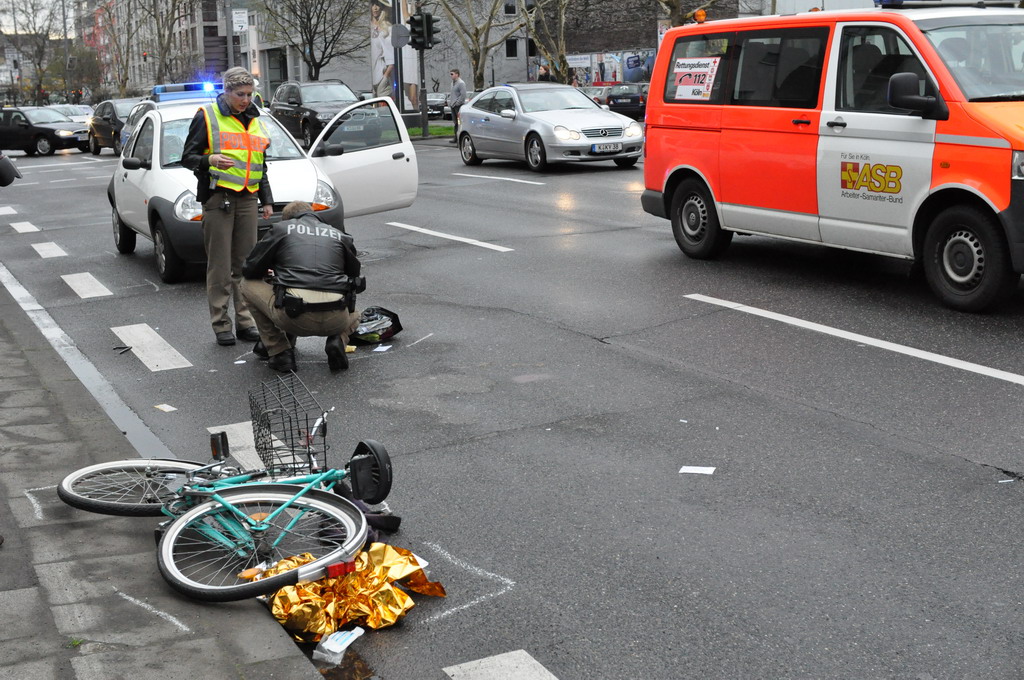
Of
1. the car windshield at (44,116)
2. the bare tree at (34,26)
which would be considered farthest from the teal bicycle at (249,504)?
the bare tree at (34,26)

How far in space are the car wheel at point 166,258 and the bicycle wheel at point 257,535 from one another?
7168 mm

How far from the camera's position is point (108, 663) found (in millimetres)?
3801

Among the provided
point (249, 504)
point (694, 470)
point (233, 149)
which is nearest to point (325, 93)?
point (233, 149)

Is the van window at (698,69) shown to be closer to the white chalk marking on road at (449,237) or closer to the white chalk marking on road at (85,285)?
the white chalk marking on road at (449,237)

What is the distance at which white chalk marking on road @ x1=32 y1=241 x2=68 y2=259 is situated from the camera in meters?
14.0

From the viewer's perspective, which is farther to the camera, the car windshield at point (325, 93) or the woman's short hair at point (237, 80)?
the car windshield at point (325, 93)

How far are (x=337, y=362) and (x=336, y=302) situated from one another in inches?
16.4

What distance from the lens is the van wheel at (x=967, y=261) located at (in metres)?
8.48

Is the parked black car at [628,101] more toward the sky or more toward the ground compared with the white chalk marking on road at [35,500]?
more toward the sky

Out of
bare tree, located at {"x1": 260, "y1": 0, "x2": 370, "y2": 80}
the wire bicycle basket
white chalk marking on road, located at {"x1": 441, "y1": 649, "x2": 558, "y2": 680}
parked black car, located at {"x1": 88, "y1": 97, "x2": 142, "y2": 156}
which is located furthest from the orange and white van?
bare tree, located at {"x1": 260, "y1": 0, "x2": 370, "y2": 80}

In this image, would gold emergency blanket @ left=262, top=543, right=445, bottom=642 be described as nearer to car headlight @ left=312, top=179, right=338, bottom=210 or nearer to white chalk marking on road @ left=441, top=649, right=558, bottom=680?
white chalk marking on road @ left=441, top=649, right=558, bottom=680

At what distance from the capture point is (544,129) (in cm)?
2173

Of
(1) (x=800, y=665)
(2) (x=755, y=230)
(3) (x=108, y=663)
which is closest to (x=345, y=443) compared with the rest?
(3) (x=108, y=663)

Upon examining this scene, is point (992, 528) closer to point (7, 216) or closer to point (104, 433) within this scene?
point (104, 433)
